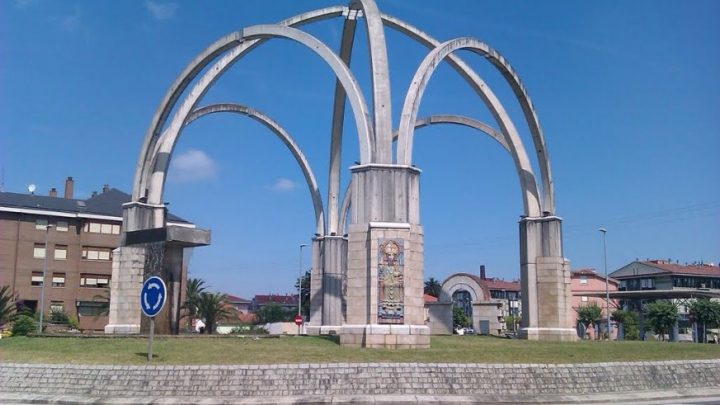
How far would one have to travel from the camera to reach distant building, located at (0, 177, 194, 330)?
197ft

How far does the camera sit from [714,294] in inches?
2616

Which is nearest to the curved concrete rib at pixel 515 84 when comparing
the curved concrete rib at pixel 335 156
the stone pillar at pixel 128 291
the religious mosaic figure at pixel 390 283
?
the curved concrete rib at pixel 335 156

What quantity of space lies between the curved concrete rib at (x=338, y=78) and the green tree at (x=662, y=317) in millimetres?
45373

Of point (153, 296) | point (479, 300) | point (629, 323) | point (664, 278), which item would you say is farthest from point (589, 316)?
point (153, 296)

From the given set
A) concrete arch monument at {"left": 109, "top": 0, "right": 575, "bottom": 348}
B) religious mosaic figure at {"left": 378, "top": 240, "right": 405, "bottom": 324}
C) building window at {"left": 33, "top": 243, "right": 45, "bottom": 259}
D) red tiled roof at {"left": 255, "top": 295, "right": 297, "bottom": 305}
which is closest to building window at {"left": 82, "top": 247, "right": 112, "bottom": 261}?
building window at {"left": 33, "top": 243, "right": 45, "bottom": 259}

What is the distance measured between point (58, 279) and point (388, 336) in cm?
4883

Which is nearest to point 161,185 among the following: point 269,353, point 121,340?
point 121,340

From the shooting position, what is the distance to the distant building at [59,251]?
60156 millimetres

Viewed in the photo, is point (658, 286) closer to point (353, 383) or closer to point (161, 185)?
point (161, 185)

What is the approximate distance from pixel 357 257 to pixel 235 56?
13.0 meters

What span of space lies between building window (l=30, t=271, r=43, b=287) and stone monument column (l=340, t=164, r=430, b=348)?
4727cm

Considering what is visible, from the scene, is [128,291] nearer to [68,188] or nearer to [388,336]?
[388,336]

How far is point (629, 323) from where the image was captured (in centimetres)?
6788

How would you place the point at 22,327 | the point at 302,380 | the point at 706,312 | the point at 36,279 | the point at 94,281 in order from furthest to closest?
the point at 94,281
the point at 36,279
the point at 706,312
the point at 22,327
the point at 302,380
